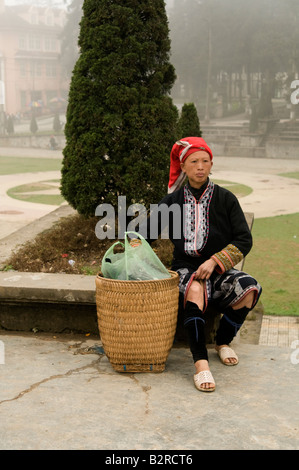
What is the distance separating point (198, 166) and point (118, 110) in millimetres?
1888

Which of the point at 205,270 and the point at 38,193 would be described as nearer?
the point at 205,270

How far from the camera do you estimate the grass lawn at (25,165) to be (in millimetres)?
22027

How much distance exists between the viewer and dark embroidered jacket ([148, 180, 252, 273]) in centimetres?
356

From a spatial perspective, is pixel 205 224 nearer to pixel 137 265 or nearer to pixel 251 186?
pixel 137 265

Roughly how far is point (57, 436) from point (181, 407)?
0.62 metres

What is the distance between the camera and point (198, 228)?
11.8ft

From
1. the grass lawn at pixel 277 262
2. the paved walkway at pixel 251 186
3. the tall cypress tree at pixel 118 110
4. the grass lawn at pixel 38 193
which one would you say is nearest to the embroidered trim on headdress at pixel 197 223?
the tall cypress tree at pixel 118 110

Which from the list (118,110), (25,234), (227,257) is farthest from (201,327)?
(25,234)

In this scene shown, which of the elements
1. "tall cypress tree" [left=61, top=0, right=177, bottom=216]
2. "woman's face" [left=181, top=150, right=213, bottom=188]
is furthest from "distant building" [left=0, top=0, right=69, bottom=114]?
"woman's face" [left=181, top=150, right=213, bottom=188]

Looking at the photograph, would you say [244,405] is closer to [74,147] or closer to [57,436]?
[57,436]

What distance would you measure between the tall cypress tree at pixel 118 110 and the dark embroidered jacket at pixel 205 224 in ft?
5.66

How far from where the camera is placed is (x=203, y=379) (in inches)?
124

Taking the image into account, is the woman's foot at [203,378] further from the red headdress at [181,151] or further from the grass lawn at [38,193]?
the grass lawn at [38,193]

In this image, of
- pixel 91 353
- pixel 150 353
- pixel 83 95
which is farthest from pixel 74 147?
pixel 150 353
